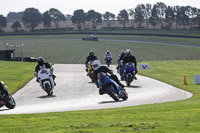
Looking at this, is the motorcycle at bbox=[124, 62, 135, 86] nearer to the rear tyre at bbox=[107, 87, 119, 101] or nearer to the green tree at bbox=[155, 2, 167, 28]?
the rear tyre at bbox=[107, 87, 119, 101]

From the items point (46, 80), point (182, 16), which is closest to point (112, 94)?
point (46, 80)

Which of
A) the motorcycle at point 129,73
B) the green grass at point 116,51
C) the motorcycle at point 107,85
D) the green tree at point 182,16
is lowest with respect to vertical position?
the green grass at point 116,51

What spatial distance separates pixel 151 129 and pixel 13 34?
124185mm

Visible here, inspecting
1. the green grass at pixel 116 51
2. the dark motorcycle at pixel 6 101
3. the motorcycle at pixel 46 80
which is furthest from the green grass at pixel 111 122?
the green grass at pixel 116 51

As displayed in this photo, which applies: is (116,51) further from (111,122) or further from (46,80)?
(111,122)

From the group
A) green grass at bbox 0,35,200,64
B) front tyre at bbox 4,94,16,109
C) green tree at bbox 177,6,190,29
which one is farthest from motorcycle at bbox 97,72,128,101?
green tree at bbox 177,6,190,29

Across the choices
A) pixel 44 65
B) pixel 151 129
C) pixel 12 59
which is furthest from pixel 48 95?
pixel 12 59

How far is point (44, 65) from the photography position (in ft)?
71.8

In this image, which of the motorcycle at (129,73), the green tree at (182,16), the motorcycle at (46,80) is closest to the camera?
the motorcycle at (46,80)

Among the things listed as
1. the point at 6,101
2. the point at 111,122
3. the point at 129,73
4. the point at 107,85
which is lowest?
the point at 129,73

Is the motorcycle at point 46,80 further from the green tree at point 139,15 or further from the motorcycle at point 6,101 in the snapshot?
the green tree at point 139,15

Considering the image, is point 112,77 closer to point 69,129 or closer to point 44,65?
point 44,65

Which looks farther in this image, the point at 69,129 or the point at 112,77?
the point at 112,77

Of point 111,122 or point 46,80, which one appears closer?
point 111,122
